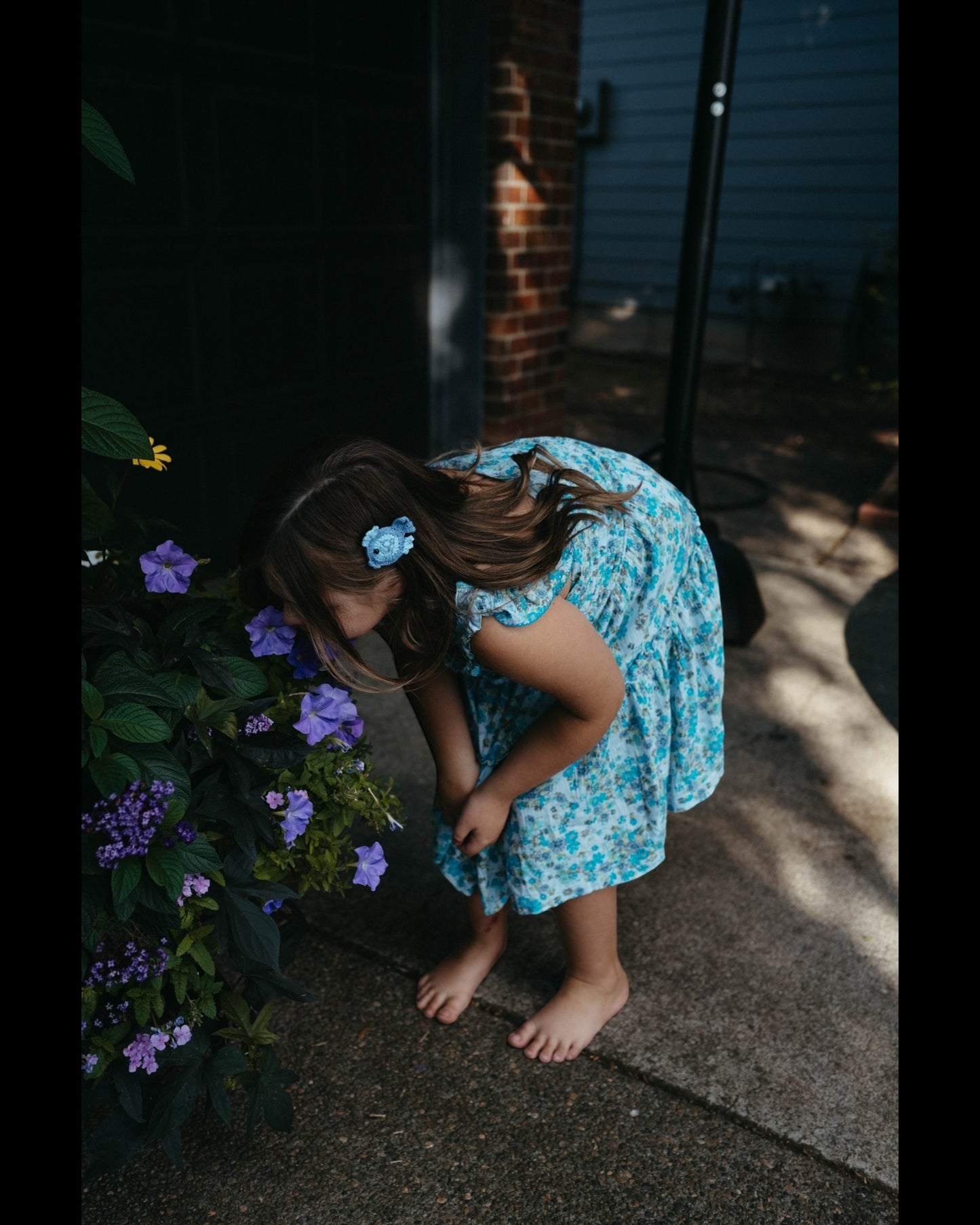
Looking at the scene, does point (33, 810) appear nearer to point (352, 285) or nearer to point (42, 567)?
point (42, 567)

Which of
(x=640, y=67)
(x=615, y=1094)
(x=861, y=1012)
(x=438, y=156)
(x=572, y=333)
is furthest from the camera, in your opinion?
(x=572, y=333)

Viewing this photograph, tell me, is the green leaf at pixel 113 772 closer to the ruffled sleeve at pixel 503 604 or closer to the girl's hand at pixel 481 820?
the ruffled sleeve at pixel 503 604

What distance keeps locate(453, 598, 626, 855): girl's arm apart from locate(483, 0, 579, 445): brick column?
2585 mm

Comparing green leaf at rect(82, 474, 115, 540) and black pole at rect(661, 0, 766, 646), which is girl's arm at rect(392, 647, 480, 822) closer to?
green leaf at rect(82, 474, 115, 540)

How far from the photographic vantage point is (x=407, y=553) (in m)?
1.36

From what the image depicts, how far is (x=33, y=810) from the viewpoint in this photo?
2.92 feet

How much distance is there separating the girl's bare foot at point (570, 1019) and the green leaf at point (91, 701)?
956 mm

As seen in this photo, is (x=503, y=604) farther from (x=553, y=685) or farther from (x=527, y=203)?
(x=527, y=203)

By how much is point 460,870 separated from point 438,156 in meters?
2.89

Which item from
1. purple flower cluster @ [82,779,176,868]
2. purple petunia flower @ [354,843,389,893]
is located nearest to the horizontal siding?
purple petunia flower @ [354,843,389,893]

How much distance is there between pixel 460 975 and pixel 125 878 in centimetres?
83

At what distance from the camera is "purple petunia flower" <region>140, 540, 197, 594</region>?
1.33 m

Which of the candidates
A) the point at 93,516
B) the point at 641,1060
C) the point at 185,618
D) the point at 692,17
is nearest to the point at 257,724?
the point at 185,618

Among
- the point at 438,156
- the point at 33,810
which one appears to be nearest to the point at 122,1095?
the point at 33,810
